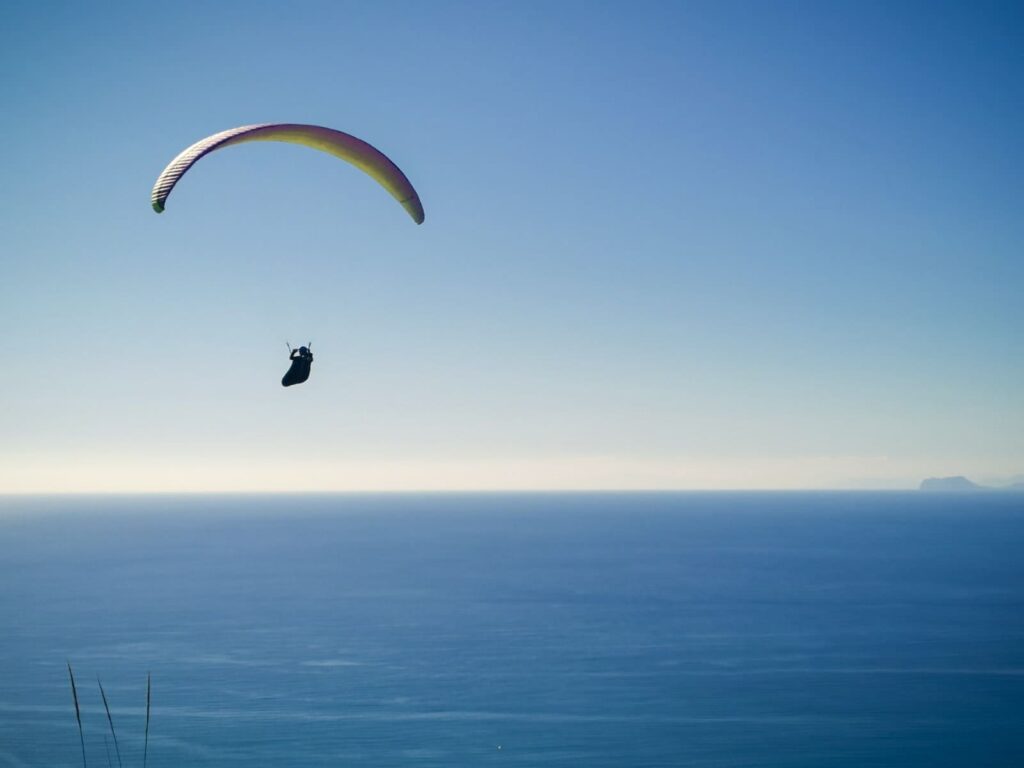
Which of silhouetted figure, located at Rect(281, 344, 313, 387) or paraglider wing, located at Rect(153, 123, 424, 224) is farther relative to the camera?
silhouetted figure, located at Rect(281, 344, 313, 387)

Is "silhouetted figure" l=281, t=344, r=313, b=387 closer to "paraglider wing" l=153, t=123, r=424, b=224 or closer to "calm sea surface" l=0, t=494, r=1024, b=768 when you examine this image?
"paraglider wing" l=153, t=123, r=424, b=224

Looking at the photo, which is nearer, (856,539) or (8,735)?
(8,735)

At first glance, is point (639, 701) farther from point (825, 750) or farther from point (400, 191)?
point (400, 191)

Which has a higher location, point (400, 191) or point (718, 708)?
point (400, 191)

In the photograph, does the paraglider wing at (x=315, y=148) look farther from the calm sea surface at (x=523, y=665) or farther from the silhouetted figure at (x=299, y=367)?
the calm sea surface at (x=523, y=665)

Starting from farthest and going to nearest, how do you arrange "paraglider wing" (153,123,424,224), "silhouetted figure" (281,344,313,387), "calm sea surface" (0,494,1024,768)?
"calm sea surface" (0,494,1024,768)
"silhouetted figure" (281,344,313,387)
"paraglider wing" (153,123,424,224)

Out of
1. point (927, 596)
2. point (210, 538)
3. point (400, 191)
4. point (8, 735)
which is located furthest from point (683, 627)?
point (210, 538)

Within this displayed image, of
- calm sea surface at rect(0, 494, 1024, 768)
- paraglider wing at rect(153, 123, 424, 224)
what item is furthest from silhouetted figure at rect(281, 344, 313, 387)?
calm sea surface at rect(0, 494, 1024, 768)

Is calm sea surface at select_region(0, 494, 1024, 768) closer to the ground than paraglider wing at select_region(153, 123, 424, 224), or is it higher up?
closer to the ground

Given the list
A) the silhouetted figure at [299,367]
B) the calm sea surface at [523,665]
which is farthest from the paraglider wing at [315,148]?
the calm sea surface at [523,665]
